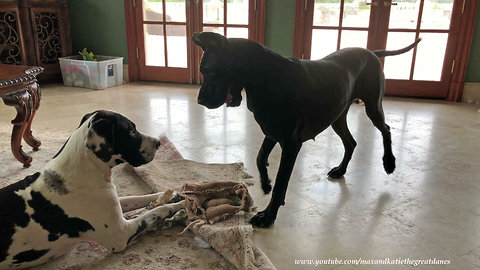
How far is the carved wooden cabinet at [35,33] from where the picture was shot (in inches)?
178

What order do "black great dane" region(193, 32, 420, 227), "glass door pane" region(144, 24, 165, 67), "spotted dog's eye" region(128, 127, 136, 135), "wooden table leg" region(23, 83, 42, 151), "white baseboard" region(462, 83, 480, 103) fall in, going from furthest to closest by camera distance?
"glass door pane" region(144, 24, 165, 67) → "white baseboard" region(462, 83, 480, 103) → "wooden table leg" region(23, 83, 42, 151) → "black great dane" region(193, 32, 420, 227) → "spotted dog's eye" region(128, 127, 136, 135)

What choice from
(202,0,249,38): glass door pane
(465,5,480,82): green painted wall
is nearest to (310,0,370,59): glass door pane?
(202,0,249,38): glass door pane

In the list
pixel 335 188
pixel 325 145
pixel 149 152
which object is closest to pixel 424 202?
pixel 335 188

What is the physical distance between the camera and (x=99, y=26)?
17.1ft

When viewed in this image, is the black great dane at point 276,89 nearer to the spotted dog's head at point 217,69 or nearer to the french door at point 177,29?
the spotted dog's head at point 217,69

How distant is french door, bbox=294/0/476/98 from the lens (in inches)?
168

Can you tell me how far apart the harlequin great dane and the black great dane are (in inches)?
16.0

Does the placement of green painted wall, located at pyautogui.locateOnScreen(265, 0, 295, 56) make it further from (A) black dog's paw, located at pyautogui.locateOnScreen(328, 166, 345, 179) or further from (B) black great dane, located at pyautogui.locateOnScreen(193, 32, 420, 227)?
(B) black great dane, located at pyautogui.locateOnScreen(193, 32, 420, 227)

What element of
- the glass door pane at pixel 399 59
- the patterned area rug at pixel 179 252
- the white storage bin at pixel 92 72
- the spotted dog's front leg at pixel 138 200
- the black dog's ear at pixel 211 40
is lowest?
the patterned area rug at pixel 179 252

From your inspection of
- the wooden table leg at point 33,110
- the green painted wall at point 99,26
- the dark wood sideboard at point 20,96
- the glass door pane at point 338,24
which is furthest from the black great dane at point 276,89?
the green painted wall at point 99,26

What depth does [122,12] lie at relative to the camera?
5.09 m

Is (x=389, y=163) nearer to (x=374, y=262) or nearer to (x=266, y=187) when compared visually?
(x=266, y=187)

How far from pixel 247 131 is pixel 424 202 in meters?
1.53

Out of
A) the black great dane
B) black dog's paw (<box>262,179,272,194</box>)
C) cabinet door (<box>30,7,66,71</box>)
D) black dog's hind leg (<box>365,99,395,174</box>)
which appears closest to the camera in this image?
the black great dane
